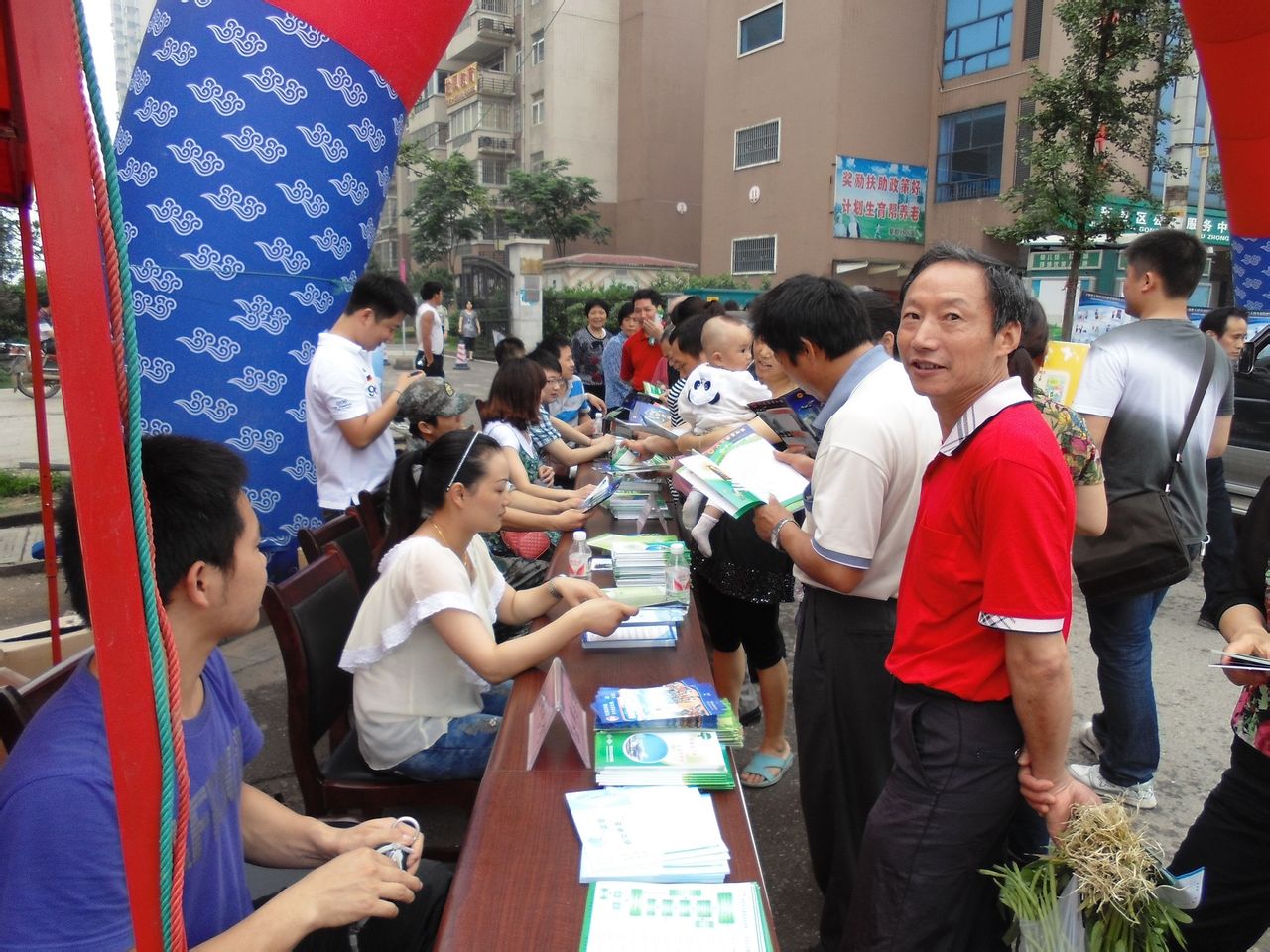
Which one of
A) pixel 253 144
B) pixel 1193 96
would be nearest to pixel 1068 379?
pixel 253 144

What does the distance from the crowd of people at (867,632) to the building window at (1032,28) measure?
1583 cm

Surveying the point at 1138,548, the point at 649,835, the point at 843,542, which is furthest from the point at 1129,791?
the point at 649,835

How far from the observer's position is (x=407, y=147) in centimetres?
1101

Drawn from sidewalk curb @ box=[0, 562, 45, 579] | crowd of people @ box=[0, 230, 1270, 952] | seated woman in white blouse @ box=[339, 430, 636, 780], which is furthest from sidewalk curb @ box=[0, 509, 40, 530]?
seated woman in white blouse @ box=[339, 430, 636, 780]

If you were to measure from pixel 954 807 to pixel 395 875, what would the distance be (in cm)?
90

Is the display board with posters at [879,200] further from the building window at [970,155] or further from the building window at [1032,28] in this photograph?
the building window at [1032,28]

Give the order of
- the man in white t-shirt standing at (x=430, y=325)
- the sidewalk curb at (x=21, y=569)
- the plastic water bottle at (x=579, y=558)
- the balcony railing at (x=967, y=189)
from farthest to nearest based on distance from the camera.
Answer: the balcony railing at (x=967, y=189) < the man in white t-shirt standing at (x=430, y=325) < the sidewalk curb at (x=21, y=569) < the plastic water bottle at (x=579, y=558)

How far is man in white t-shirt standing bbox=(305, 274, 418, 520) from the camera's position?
318 cm

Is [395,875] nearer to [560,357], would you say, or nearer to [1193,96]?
[560,357]

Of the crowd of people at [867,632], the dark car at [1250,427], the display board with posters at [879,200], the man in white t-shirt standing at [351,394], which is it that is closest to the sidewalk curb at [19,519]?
the man in white t-shirt standing at [351,394]

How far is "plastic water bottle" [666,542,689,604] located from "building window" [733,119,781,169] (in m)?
17.9

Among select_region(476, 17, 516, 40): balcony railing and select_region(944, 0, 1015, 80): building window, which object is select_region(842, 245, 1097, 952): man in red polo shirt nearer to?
select_region(944, 0, 1015, 80): building window

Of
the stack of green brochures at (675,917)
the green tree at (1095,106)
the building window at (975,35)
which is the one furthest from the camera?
the building window at (975,35)

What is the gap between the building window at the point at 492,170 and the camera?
3056 cm
